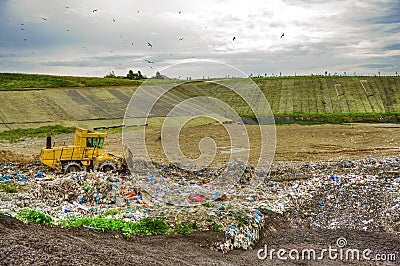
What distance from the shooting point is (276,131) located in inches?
1059

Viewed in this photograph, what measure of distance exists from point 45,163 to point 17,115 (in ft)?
51.5

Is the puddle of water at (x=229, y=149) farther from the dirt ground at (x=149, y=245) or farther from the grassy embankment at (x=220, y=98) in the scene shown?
the grassy embankment at (x=220, y=98)

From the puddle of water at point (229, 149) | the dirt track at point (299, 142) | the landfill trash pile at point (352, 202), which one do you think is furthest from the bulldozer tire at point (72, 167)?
the puddle of water at point (229, 149)

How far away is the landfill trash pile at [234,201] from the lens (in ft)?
26.8

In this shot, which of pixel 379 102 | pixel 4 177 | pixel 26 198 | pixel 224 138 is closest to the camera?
pixel 26 198

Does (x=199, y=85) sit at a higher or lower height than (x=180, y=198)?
higher

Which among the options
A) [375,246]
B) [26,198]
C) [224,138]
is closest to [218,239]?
[375,246]

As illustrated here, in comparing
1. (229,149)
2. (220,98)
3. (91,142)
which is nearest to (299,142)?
(229,149)

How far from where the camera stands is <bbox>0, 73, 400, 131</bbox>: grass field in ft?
92.5

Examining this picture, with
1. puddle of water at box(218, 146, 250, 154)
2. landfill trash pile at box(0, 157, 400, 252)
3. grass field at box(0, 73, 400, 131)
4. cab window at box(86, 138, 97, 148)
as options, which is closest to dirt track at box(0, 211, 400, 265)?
landfill trash pile at box(0, 157, 400, 252)

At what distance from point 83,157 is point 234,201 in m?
5.00

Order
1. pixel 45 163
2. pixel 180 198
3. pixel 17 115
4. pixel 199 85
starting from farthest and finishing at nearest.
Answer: pixel 199 85, pixel 17 115, pixel 45 163, pixel 180 198

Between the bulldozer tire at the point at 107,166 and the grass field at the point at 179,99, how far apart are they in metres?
14.1

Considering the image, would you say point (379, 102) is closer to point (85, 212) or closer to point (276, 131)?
point (276, 131)
